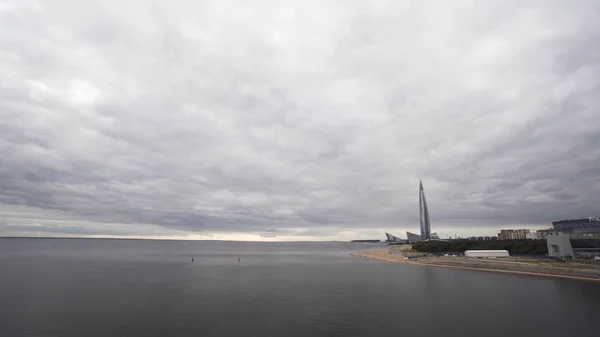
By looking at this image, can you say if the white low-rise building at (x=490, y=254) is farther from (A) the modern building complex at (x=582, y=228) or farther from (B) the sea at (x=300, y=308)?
(B) the sea at (x=300, y=308)

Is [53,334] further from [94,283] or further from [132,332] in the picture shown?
[94,283]

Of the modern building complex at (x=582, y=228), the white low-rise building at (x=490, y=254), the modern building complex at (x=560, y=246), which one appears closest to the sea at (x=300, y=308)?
the modern building complex at (x=560, y=246)

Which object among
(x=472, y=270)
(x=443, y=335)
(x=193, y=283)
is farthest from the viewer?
(x=472, y=270)

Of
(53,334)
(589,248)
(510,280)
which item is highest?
(589,248)

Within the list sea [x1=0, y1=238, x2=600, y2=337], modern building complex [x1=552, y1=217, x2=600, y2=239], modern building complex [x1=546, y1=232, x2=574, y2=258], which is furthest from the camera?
modern building complex [x1=552, y1=217, x2=600, y2=239]

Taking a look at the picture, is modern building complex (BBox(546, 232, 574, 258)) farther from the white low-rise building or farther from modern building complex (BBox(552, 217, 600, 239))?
modern building complex (BBox(552, 217, 600, 239))

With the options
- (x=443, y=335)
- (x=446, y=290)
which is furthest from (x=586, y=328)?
(x=446, y=290)

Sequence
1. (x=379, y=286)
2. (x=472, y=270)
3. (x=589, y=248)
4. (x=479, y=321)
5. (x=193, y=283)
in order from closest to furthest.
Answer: (x=479, y=321)
(x=379, y=286)
(x=193, y=283)
(x=472, y=270)
(x=589, y=248)

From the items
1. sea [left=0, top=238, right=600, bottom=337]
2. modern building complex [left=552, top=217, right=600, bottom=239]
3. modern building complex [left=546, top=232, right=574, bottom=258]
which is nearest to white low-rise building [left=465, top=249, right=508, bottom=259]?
modern building complex [left=546, top=232, right=574, bottom=258]

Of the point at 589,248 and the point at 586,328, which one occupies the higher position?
the point at 589,248

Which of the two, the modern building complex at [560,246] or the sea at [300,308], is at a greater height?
the modern building complex at [560,246]

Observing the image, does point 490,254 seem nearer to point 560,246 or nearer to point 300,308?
point 560,246
